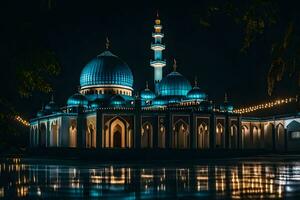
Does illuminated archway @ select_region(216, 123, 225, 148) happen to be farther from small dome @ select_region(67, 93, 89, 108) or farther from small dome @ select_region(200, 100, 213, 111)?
small dome @ select_region(67, 93, 89, 108)

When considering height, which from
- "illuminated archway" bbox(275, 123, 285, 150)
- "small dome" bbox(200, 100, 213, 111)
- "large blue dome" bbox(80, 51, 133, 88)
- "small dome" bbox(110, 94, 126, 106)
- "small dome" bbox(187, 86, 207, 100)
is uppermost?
"large blue dome" bbox(80, 51, 133, 88)

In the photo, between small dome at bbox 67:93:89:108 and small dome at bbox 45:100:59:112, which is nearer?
small dome at bbox 67:93:89:108

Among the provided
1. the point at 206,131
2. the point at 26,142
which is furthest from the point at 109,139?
the point at 26,142

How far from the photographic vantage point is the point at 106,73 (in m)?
68.4

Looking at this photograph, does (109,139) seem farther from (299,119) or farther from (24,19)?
(24,19)

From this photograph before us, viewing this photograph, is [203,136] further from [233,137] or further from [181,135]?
[233,137]

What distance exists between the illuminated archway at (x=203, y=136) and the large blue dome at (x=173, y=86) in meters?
9.22

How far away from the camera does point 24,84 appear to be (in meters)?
8.16

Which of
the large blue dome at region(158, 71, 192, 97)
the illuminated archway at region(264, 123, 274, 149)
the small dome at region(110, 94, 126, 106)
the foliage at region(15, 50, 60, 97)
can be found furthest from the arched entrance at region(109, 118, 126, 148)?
the foliage at region(15, 50, 60, 97)

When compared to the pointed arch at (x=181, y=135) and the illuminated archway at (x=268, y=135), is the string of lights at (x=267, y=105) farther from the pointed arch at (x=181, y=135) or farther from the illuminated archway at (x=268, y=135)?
the pointed arch at (x=181, y=135)

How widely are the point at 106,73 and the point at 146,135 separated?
13.2 metres

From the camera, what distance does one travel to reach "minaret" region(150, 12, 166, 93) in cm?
7550

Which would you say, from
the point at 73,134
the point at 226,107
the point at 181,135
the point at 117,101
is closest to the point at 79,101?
the point at 73,134

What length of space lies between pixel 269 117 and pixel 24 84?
69.7 meters
